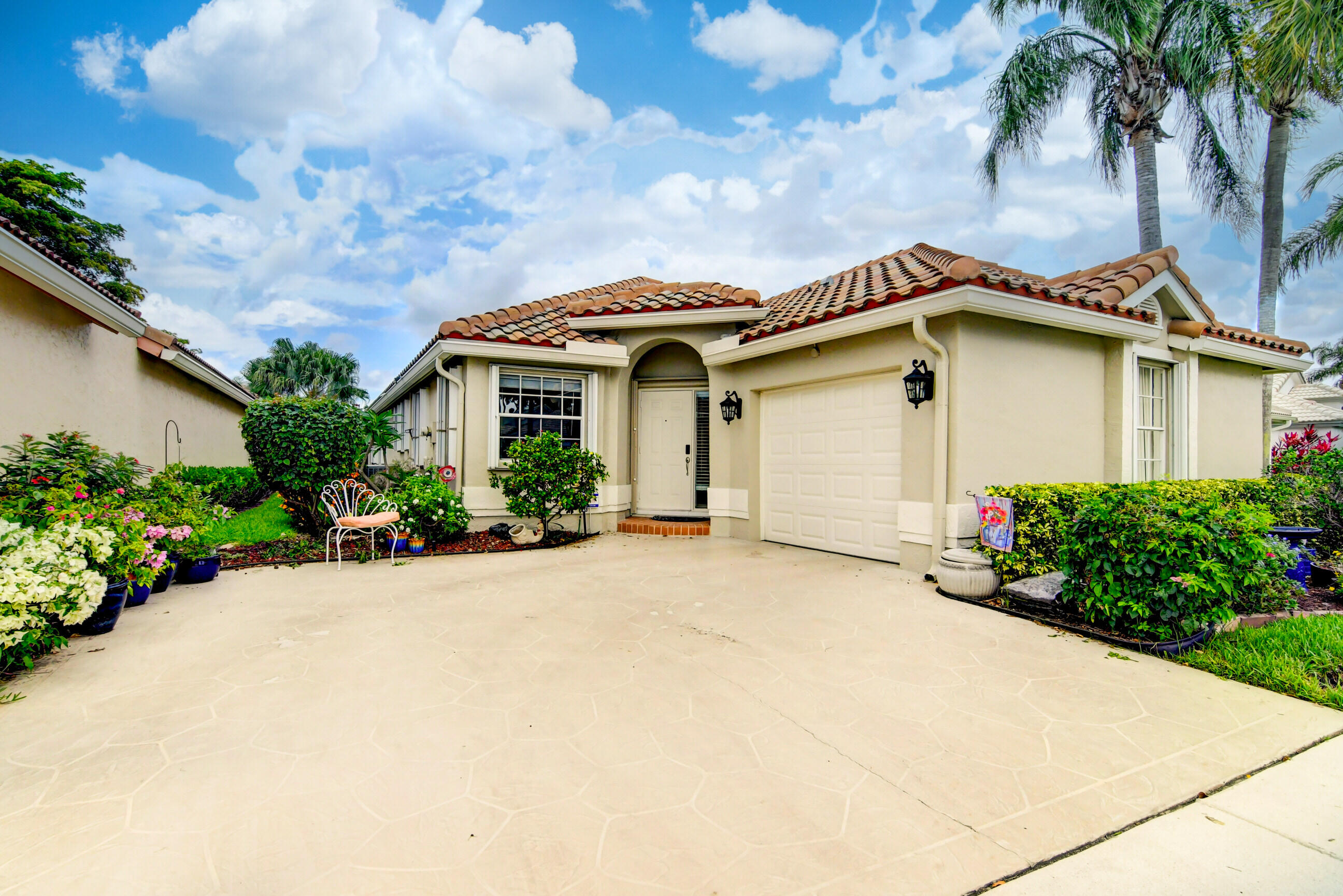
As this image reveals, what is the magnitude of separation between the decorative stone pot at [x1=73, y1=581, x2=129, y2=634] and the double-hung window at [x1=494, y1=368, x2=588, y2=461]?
16.0 feet

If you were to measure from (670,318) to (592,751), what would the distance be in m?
7.34

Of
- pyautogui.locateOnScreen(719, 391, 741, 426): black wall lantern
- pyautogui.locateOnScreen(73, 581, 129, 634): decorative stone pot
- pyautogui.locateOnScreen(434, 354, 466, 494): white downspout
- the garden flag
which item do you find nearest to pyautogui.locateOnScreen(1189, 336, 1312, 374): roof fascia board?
the garden flag

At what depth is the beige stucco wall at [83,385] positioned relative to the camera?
651 cm

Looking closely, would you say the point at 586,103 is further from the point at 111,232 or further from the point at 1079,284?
the point at 111,232

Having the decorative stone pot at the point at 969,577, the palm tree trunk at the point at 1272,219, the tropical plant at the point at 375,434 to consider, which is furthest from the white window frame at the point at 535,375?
the palm tree trunk at the point at 1272,219

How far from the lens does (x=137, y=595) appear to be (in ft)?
16.2

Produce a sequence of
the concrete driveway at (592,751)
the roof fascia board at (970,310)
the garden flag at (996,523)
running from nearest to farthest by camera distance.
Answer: the concrete driveway at (592,751)
the garden flag at (996,523)
the roof fascia board at (970,310)

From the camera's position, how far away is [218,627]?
4406 millimetres

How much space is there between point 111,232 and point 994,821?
27.8 metres

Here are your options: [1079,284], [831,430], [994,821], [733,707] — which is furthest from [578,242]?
[994,821]

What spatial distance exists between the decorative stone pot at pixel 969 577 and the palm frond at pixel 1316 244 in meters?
21.8

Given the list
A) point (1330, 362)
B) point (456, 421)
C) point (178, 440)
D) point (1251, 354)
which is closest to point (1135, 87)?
point (1251, 354)

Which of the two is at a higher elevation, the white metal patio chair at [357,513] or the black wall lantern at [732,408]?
the black wall lantern at [732,408]

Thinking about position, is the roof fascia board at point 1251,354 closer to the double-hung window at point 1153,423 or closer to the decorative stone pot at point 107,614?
the double-hung window at point 1153,423
